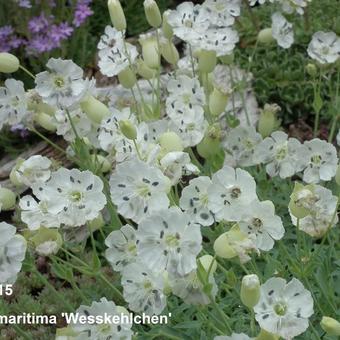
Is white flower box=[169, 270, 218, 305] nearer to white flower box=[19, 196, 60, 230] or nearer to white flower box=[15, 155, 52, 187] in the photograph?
white flower box=[19, 196, 60, 230]

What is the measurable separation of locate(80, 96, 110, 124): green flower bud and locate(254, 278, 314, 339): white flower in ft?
2.11

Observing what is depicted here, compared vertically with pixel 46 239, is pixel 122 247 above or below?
below

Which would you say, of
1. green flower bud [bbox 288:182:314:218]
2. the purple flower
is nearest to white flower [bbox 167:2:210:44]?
green flower bud [bbox 288:182:314:218]

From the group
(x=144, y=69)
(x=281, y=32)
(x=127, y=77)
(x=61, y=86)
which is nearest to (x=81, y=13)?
(x=281, y=32)

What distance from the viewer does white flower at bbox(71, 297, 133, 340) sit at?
5.26 feet

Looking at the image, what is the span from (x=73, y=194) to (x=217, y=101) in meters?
0.53

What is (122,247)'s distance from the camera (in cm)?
182

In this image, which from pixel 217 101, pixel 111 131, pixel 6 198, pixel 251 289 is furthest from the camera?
pixel 217 101

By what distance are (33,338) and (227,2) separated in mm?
1002

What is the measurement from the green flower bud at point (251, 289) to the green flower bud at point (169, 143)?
0.40 meters

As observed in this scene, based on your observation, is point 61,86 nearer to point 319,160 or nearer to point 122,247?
point 122,247

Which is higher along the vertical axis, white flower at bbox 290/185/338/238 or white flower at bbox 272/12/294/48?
white flower at bbox 290/185/338/238

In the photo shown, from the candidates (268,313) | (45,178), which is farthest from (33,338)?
(268,313)

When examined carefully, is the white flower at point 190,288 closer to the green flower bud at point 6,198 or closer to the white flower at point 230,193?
the white flower at point 230,193
